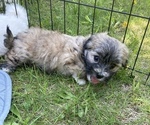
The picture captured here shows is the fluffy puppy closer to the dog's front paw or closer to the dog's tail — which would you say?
the dog's tail

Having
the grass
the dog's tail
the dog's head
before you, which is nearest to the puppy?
the dog's head

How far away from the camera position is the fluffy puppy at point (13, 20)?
278 centimetres

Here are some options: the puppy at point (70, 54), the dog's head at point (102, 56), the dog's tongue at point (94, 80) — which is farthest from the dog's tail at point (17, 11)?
the dog's tongue at point (94, 80)

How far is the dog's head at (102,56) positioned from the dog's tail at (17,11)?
97 cm

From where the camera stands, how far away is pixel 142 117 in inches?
93.2

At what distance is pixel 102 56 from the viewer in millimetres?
2244

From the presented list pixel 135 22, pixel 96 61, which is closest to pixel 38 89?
pixel 96 61

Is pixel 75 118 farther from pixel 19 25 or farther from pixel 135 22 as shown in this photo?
pixel 135 22

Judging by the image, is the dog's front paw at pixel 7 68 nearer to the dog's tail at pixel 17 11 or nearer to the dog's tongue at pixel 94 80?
the dog's tail at pixel 17 11

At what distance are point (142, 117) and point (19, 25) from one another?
1.51 metres

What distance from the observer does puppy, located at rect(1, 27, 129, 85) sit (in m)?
2.27

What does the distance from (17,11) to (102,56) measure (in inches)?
49.8

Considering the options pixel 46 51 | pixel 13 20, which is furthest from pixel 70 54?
pixel 13 20

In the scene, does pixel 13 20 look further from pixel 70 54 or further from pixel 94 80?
pixel 94 80
